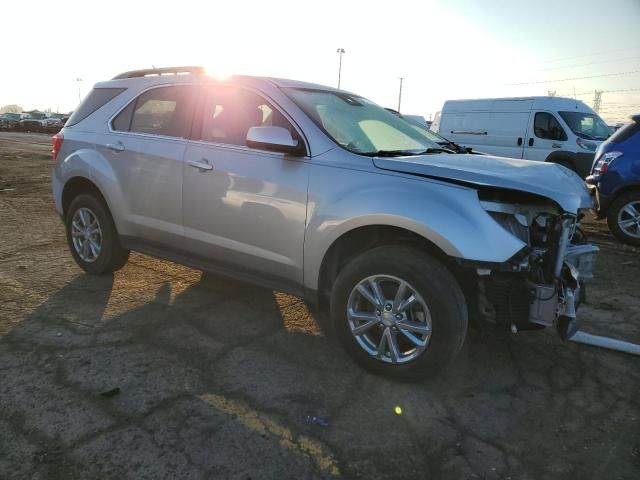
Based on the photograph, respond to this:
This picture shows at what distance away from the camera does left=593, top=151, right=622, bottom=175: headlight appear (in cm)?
689

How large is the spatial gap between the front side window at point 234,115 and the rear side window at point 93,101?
1.21 meters

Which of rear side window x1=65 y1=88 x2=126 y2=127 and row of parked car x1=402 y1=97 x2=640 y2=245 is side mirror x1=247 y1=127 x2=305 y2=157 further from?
row of parked car x1=402 y1=97 x2=640 y2=245

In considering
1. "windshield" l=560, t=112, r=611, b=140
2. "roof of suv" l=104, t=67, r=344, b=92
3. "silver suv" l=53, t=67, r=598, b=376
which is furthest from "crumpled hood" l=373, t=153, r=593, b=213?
"windshield" l=560, t=112, r=611, b=140

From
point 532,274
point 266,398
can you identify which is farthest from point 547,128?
point 266,398

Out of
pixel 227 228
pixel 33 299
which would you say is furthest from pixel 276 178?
pixel 33 299

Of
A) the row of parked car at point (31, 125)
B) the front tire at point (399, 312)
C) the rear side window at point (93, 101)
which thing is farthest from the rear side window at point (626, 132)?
the row of parked car at point (31, 125)

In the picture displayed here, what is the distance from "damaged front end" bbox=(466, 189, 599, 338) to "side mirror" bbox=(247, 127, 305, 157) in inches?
45.9

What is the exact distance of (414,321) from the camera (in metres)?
2.88

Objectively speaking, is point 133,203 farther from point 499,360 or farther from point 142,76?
point 499,360

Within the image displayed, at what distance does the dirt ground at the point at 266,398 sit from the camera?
224 centimetres

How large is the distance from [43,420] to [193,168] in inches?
75.2

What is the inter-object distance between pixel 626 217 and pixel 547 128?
17.8 feet

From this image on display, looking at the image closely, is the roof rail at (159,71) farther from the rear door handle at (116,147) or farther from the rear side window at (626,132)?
the rear side window at (626,132)

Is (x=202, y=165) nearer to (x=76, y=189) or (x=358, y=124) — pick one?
(x=358, y=124)
